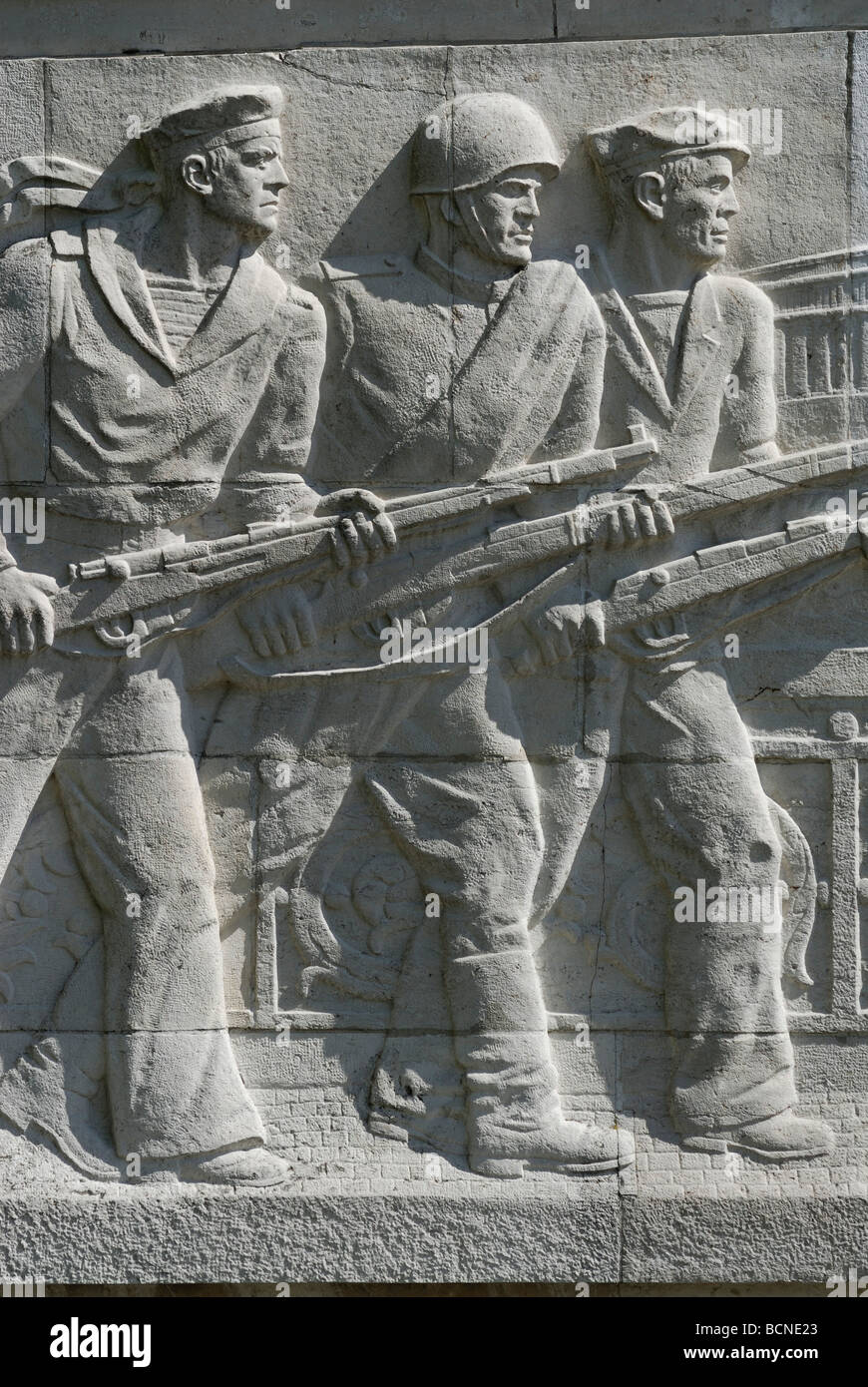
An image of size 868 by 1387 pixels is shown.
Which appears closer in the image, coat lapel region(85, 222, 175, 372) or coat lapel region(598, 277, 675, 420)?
coat lapel region(85, 222, 175, 372)

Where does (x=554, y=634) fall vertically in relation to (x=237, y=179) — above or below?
below

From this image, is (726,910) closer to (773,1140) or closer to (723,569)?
(773,1140)

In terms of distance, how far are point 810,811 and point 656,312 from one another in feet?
6.98

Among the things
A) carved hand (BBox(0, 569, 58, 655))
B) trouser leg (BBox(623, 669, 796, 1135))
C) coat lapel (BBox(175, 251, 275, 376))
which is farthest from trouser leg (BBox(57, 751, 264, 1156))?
trouser leg (BBox(623, 669, 796, 1135))

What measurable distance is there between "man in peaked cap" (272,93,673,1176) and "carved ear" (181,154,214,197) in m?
0.57

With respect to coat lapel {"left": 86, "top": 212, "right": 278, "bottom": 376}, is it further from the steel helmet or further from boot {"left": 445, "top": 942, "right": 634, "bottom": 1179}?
boot {"left": 445, "top": 942, "right": 634, "bottom": 1179}

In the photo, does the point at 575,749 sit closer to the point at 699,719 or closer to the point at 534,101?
the point at 699,719

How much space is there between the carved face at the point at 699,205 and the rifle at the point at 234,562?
79 centimetres

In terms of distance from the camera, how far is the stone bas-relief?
23.4 feet

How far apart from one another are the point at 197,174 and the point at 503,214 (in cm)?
123

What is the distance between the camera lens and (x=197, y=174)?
7.13 metres

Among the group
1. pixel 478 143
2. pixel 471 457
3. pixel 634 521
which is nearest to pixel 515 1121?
pixel 634 521

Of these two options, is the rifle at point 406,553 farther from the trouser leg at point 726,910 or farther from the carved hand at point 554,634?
the trouser leg at point 726,910

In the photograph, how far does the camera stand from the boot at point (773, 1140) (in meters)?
7.16
